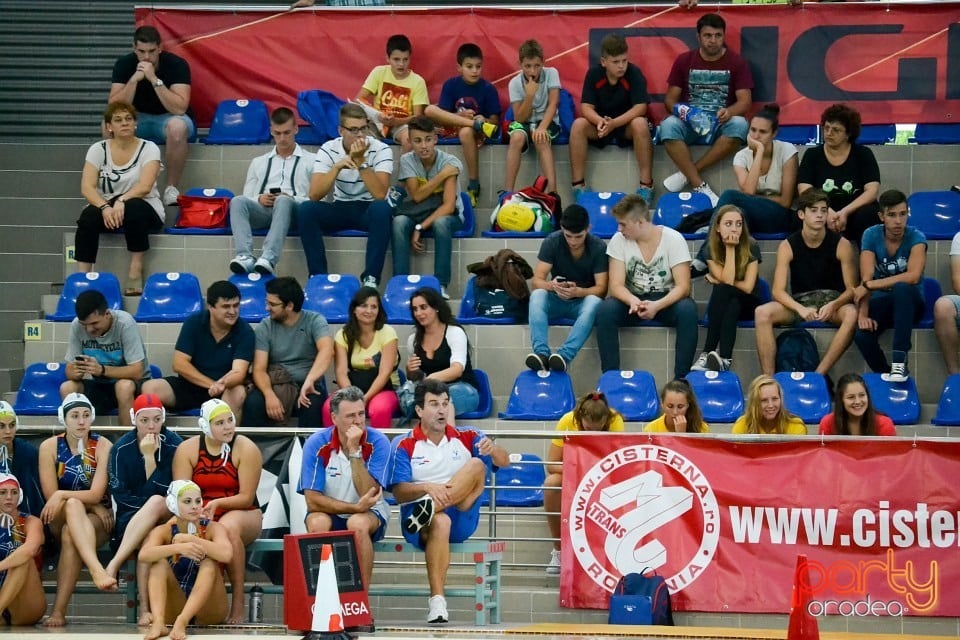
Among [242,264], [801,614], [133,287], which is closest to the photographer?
[801,614]

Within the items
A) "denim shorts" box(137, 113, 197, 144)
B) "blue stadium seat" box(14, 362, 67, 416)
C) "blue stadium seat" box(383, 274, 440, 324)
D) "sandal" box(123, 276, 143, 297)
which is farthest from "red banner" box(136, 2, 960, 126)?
"blue stadium seat" box(14, 362, 67, 416)

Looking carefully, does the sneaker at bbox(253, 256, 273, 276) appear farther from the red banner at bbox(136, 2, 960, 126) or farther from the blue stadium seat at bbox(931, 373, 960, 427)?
the blue stadium seat at bbox(931, 373, 960, 427)

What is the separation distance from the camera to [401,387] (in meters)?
11.2

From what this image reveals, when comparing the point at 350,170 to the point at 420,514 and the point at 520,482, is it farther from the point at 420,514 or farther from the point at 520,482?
the point at 420,514

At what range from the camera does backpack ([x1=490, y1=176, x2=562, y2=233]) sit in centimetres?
1327

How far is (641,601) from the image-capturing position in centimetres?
924

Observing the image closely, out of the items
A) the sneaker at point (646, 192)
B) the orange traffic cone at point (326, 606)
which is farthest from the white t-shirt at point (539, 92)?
the orange traffic cone at point (326, 606)

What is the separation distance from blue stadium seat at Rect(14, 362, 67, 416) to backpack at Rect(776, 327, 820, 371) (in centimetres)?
548

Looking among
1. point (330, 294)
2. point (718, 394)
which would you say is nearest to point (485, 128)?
point (330, 294)

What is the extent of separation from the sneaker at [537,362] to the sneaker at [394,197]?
219 centimetres

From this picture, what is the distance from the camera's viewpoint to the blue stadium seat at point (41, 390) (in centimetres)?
1183

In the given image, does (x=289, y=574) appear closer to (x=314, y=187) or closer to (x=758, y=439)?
(x=758, y=439)

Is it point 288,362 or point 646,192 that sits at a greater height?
point 646,192

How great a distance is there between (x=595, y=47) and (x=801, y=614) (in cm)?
799
